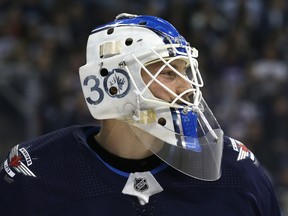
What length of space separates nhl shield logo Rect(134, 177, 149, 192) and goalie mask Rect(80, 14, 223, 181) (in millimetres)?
106

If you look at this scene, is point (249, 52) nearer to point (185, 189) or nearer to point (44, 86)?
point (44, 86)

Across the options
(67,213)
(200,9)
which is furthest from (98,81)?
(200,9)

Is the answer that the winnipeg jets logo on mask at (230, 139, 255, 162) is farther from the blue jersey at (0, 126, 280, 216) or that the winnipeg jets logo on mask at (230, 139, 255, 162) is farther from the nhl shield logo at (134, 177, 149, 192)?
the nhl shield logo at (134, 177, 149, 192)

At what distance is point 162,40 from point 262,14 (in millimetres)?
6002

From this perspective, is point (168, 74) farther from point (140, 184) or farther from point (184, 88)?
point (140, 184)

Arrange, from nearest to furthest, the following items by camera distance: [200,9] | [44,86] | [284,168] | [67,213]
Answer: [67,213]
[284,168]
[44,86]
[200,9]

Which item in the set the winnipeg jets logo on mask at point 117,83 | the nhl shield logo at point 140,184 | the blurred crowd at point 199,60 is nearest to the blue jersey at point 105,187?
the nhl shield logo at point 140,184

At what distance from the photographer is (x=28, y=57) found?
779cm

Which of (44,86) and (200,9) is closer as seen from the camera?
(44,86)

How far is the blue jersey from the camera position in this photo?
8.57 feet

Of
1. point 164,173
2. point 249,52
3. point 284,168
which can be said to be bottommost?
point 284,168

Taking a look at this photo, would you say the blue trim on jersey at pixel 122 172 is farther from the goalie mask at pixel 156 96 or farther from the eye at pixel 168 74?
the eye at pixel 168 74

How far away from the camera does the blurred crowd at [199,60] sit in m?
6.57

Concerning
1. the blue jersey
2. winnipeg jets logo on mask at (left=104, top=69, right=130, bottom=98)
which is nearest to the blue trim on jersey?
the blue jersey
